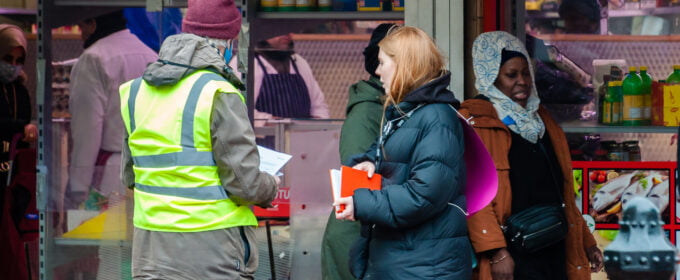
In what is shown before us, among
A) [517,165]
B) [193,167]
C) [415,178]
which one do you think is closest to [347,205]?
[415,178]

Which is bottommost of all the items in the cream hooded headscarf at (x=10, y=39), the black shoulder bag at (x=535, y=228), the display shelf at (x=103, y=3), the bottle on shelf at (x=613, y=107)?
the black shoulder bag at (x=535, y=228)

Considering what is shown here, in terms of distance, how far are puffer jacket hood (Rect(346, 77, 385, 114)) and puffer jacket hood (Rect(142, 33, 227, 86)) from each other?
846 mm

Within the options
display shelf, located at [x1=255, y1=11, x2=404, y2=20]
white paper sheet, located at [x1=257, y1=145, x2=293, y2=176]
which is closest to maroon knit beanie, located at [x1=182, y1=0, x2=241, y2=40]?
white paper sheet, located at [x1=257, y1=145, x2=293, y2=176]

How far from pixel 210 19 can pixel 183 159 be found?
0.58 meters

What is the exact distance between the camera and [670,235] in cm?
586

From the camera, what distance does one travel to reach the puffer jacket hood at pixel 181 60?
4148 mm

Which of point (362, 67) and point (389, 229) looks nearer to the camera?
point (389, 229)

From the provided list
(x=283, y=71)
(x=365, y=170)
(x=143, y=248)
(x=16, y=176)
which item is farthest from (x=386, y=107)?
(x=16, y=176)

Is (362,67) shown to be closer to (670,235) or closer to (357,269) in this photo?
(670,235)

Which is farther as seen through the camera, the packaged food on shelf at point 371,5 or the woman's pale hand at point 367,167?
the packaged food on shelf at point 371,5

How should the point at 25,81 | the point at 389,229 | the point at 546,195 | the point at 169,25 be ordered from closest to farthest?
the point at 389,229 < the point at 546,195 < the point at 169,25 < the point at 25,81

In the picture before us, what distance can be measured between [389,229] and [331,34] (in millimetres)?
2601

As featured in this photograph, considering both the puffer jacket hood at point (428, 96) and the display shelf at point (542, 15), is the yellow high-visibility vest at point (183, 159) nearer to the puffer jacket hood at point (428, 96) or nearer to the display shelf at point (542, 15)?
the puffer jacket hood at point (428, 96)


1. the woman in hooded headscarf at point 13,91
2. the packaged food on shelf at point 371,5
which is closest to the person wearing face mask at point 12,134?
the woman in hooded headscarf at point 13,91
